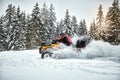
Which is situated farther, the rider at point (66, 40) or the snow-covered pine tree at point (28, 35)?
the snow-covered pine tree at point (28, 35)

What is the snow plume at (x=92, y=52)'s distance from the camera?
20.7ft

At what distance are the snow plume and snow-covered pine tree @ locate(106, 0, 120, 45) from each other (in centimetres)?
69

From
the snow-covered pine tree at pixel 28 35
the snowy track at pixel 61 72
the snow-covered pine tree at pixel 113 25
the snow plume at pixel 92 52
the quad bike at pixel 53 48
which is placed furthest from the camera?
the snow-covered pine tree at pixel 28 35

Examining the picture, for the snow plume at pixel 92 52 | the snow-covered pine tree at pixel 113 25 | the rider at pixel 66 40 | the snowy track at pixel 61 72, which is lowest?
the snowy track at pixel 61 72

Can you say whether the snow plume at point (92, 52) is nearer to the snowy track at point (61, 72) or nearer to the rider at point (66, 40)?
the rider at point (66, 40)

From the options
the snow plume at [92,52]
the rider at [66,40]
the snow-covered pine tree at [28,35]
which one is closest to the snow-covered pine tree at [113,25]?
the snow plume at [92,52]

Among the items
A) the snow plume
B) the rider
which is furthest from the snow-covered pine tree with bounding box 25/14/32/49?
the snow plume

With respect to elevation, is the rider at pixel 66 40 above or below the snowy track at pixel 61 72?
above

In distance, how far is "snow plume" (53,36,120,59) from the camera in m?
6.32

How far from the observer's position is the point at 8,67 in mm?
5074

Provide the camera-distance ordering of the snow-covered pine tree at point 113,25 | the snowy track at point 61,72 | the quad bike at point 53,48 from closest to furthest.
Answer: the snowy track at point 61,72
the quad bike at point 53,48
the snow-covered pine tree at point 113,25

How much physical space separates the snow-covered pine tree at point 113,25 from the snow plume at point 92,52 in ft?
2.25

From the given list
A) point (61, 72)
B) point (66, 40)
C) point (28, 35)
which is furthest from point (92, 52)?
point (28, 35)

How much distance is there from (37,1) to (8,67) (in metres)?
2.02
